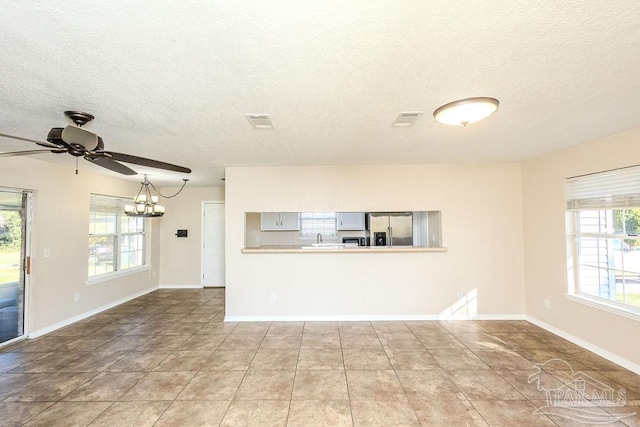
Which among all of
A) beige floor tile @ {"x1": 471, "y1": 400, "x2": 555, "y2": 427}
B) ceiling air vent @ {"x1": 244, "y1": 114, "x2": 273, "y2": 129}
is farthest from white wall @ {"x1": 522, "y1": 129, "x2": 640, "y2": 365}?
ceiling air vent @ {"x1": 244, "y1": 114, "x2": 273, "y2": 129}

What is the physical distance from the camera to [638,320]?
9.32 feet

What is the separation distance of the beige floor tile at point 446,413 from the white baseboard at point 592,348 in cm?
191

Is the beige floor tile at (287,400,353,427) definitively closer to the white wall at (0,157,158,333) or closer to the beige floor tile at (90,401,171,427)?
the beige floor tile at (90,401,171,427)

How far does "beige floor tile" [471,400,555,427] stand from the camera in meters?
2.17

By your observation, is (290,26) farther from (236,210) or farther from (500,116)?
(236,210)

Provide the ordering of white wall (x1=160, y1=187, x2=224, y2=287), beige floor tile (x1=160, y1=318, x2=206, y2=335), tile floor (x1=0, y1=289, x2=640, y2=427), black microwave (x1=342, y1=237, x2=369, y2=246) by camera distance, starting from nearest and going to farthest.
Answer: tile floor (x1=0, y1=289, x2=640, y2=427) < beige floor tile (x1=160, y1=318, x2=206, y2=335) < black microwave (x1=342, y1=237, x2=369, y2=246) < white wall (x1=160, y1=187, x2=224, y2=287)

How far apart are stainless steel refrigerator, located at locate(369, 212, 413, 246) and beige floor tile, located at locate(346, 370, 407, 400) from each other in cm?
289

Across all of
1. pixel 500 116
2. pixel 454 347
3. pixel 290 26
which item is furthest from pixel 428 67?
pixel 454 347

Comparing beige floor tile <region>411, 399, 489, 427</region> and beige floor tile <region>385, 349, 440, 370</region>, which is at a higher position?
beige floor tile <region>385, 349, 440, 370</region>

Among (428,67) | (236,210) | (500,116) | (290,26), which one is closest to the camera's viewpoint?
(290,26)

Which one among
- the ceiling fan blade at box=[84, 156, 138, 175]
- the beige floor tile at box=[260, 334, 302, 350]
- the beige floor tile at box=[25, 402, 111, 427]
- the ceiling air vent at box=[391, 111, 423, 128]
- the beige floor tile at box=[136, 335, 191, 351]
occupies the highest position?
the ceiling air vent at box=[391, 111, 423, 128]

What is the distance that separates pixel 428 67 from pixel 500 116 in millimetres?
1241

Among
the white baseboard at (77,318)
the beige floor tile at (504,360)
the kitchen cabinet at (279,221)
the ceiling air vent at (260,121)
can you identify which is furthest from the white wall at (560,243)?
the white baseboard at (77,318)

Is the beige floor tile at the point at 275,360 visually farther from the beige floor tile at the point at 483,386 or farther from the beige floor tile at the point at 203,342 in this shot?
the beige floor tile at the point at 483,386
